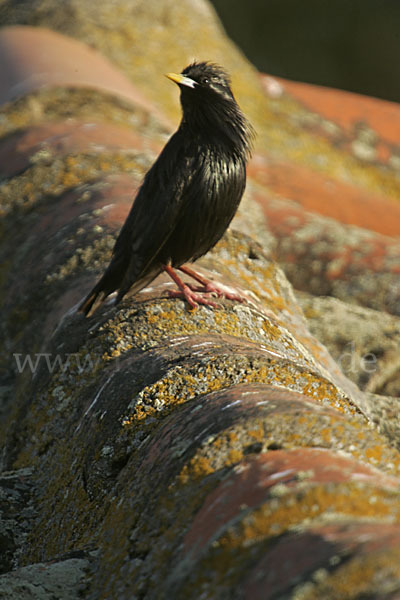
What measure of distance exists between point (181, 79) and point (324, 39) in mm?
23109

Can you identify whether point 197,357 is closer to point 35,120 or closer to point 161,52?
point 35,120

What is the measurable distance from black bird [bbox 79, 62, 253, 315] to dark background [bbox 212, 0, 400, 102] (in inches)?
778

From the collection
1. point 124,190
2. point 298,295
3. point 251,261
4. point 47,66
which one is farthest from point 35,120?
point 251,261

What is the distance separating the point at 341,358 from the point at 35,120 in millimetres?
3315

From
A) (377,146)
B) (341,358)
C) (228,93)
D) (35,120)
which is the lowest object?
(341,358)

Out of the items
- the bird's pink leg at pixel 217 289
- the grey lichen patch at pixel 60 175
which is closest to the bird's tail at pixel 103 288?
the bird's pink leg at pixel 217 289

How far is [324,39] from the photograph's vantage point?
24656mm

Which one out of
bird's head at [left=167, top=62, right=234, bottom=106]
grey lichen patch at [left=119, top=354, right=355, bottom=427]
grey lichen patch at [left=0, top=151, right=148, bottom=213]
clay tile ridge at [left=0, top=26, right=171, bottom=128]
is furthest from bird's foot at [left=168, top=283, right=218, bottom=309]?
clay tile ridge at [left=0, top=26, right=171, bottom=128]

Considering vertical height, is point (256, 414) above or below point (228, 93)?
below

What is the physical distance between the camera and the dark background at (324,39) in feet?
74.6

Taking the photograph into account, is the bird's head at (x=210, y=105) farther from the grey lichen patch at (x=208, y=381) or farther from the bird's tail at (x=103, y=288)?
the grey lichen patch at (x=208, y=381)

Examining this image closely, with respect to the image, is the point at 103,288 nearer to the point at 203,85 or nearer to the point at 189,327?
the point at 189,327

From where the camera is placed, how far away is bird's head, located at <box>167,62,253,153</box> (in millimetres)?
3156

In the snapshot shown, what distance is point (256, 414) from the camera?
1725 millimetres
